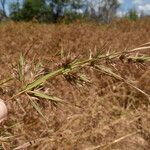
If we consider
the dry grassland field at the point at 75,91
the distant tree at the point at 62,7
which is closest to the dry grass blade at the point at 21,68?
the dry grassland field at the point at 75,91

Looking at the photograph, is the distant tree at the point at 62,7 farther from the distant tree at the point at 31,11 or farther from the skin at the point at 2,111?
the skin at the point at 2,111

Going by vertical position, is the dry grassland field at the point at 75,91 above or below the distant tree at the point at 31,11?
above

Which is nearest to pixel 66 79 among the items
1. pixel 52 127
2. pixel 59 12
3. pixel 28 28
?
pixel 52 127

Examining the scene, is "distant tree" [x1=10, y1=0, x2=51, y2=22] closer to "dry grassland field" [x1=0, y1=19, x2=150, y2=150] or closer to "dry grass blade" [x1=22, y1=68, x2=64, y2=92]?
"dry grassland field" [x1=0, y1=19, x2=150, y2=150]

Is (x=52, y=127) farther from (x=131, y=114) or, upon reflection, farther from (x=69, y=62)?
(x=69, y=62)

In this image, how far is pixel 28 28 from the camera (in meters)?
8.59

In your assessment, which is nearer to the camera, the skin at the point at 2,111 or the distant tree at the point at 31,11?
the skin at the point at 2,111

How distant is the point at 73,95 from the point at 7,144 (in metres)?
2.88

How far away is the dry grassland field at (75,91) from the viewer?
59 cm

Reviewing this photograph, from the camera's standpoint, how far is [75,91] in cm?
225

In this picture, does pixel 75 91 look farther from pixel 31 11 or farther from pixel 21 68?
pixel 31 11


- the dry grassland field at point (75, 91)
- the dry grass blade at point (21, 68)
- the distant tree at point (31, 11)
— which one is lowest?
the distant tree at point (31, 11)

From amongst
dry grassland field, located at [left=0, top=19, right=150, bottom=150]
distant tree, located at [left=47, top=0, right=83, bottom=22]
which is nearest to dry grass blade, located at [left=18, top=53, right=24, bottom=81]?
dry grassland field, located at [left=0, top=19, right=150, bottom=150]

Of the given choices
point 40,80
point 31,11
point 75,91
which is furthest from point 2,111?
point 31,11
